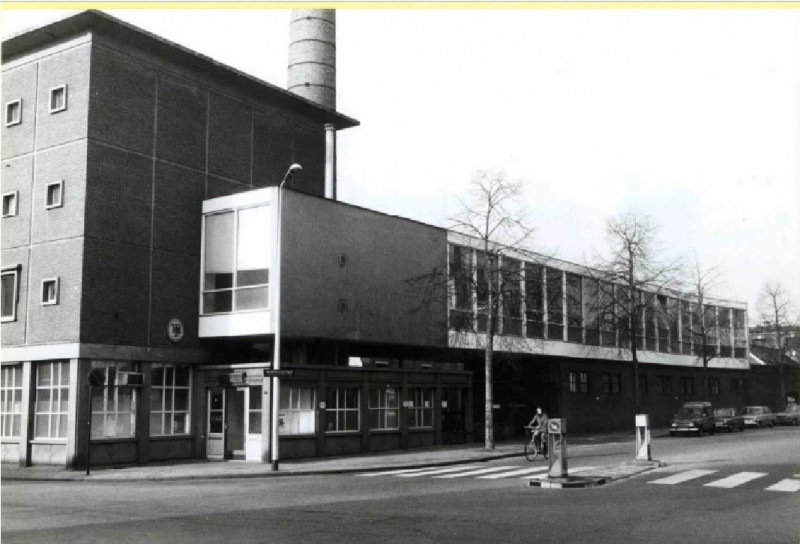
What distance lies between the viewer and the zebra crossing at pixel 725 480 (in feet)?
59.9

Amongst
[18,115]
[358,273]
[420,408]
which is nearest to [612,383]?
[420,408]

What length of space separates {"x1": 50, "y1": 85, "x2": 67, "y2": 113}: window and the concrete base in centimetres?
1948

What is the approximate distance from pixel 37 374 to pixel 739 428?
3993cm

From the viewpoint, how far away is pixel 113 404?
1075 inches

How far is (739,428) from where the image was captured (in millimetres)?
50625

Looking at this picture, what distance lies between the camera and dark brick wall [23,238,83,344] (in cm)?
2658

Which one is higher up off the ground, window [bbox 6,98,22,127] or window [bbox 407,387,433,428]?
window [bbox 6,98,22,127]

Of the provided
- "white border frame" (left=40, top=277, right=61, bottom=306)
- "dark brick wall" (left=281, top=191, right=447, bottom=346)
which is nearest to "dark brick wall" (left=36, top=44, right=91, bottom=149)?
"white border frame" (left=40, top=277, right=61, bottom=306)

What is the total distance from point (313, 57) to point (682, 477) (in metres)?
27.9

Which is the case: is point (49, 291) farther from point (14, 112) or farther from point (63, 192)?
point (14, 112)

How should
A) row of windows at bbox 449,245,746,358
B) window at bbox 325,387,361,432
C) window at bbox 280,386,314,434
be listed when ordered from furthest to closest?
1. row of windows at bbox 449,245,746,358
2. window at bbox 325,387,361,432
3. window at bbox 280,386,314,434

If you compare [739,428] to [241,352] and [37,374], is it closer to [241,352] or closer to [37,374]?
[241,352]

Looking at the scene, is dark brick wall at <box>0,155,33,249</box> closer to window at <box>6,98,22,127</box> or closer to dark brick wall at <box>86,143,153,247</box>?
window at <box>6,98,22,127</box>

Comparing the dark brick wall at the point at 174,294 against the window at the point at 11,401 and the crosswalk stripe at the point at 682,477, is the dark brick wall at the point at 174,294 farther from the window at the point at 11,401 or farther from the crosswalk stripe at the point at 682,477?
the crosswalk stripe at the point at 682,477
